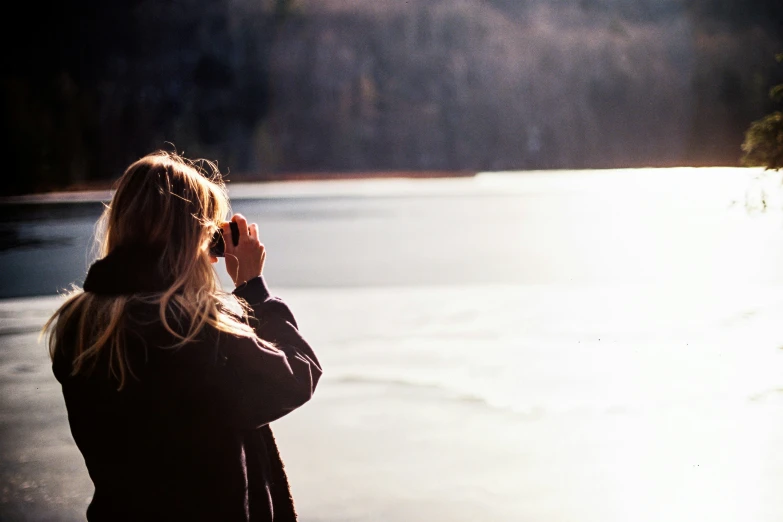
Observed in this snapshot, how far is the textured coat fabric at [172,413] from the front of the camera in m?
1.11

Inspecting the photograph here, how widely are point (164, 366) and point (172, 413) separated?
68 mm

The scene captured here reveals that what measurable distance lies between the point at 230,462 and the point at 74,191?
24.3 metres

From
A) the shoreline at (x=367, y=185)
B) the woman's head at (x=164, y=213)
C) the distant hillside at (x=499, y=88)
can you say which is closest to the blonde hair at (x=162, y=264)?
the woman's head at (x=164, y=213)

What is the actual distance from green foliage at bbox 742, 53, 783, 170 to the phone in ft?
15.7

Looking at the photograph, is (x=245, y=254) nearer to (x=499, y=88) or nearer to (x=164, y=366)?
(x=164, y=366)

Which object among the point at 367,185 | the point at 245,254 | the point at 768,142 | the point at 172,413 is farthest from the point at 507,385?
the point at 367,185

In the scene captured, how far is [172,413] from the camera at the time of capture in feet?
3.70

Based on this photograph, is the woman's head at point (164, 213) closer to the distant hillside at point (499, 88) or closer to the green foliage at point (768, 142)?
the green foliage at point (768, 142)

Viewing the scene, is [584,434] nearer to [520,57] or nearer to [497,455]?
[497,455]

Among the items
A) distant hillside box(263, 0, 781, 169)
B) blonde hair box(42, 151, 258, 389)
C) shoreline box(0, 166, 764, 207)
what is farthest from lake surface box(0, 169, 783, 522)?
distant hillside box(263, 0, 781, 169)

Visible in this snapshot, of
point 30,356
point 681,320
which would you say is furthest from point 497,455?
point 681,320

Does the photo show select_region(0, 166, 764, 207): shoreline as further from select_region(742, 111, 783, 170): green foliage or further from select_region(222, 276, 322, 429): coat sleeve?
select_region(222, 276, 322, 429): coat sleeve

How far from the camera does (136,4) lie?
2834 centimetres

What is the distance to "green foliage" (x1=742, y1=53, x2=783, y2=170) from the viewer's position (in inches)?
211
